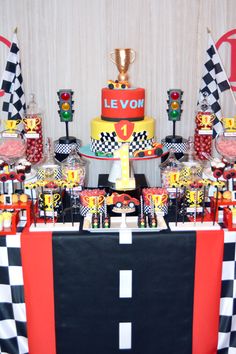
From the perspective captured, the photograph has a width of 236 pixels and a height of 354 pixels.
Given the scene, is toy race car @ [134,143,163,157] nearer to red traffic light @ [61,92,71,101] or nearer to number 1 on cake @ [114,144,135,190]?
number 1 on cake @ [114,144,135,190]

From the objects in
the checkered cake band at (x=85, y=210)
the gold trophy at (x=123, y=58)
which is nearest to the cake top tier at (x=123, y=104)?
the gold trophy at (x=123, y=58)

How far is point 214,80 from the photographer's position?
9.27ft

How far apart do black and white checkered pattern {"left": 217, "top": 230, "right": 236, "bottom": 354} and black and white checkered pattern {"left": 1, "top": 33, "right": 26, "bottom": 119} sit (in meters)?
1.59

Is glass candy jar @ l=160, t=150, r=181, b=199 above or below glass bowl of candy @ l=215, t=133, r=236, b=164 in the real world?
below

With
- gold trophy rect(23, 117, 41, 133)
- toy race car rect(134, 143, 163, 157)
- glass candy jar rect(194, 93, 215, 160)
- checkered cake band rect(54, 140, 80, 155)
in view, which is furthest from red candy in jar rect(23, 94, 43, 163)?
glass candy jar rect(194, 93, 215, 160)

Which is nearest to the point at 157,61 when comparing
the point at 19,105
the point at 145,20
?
the point at 145,20

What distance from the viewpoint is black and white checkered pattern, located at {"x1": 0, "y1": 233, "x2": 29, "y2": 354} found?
1788mm

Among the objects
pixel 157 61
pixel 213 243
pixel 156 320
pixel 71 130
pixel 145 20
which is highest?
pixel 145 20

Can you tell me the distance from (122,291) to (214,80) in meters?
1.56

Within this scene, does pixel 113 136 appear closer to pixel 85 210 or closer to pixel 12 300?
pixel 85 210

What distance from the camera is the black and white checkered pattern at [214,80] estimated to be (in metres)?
2.78

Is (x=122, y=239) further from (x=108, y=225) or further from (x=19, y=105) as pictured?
(x=19, y=105)

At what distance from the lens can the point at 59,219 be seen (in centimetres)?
194

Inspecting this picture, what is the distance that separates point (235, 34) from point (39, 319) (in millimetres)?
2390
